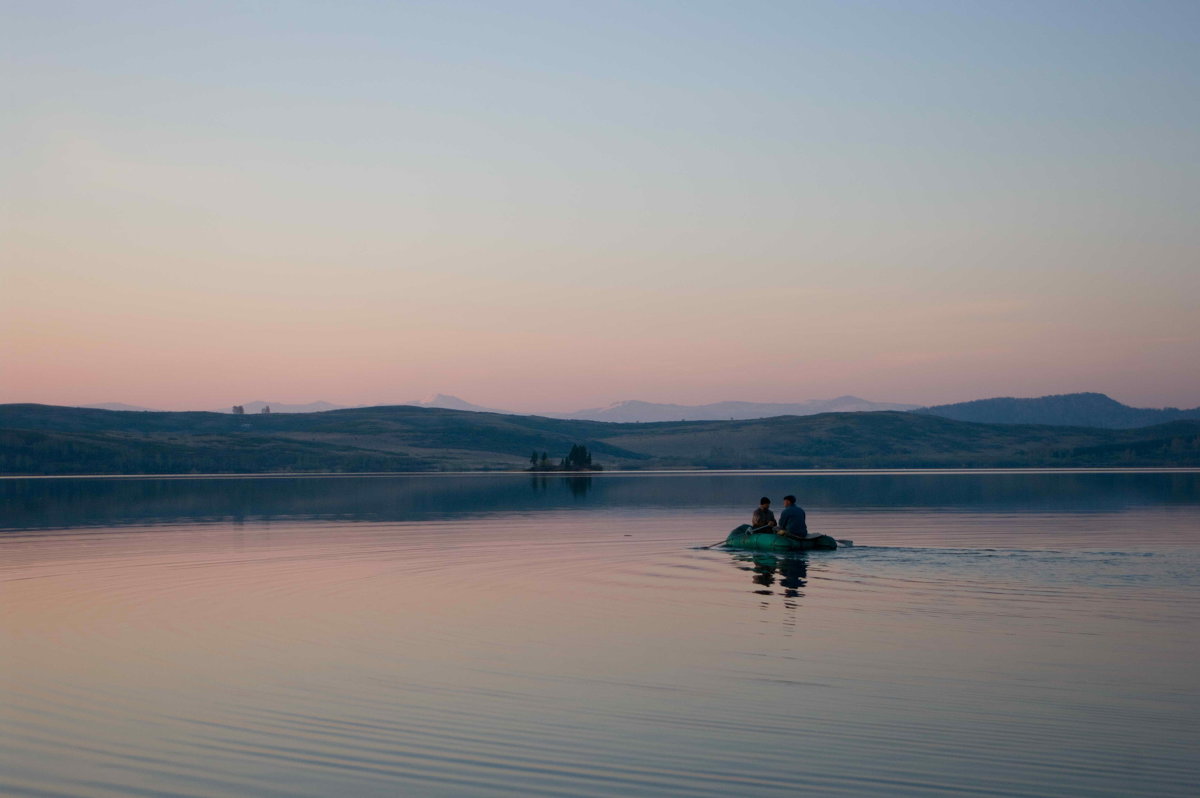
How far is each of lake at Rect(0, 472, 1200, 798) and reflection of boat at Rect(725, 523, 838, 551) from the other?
26.9 inches

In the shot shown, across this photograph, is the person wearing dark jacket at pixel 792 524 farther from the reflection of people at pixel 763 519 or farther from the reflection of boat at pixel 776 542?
the reflection of people at pixel 763 519

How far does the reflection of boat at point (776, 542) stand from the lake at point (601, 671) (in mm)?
683

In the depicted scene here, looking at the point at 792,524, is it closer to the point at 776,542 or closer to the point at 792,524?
the point at 792,524

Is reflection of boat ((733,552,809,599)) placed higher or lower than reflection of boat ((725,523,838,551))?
lower

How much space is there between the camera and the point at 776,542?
1670 inches

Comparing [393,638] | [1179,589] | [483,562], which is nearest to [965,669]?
[393,638]

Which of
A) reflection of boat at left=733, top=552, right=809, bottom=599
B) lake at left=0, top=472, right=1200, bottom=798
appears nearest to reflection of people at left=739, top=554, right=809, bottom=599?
reflection of boat at left=733, top=552, right=809, bottom=599

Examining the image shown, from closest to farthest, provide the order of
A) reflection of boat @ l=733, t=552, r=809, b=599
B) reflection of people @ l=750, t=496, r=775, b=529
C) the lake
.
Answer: the lake
reflection of boat @ l=733, t=552, r=809, b=599
reflection of people @ l=750, t=496, r=775, b=529

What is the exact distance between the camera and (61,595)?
29906mm

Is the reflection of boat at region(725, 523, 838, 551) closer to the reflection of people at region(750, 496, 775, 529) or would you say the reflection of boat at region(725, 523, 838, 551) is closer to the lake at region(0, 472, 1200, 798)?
the reflection of people at region(750, 496, 775, 529)

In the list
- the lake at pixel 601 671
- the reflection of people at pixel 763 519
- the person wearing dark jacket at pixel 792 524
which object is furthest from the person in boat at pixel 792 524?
the lake at pixel 601 671

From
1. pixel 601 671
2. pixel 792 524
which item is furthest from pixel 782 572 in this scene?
pixel 601 671

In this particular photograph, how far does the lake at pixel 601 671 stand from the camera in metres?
13.4

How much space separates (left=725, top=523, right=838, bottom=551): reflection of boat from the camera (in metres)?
41.9
